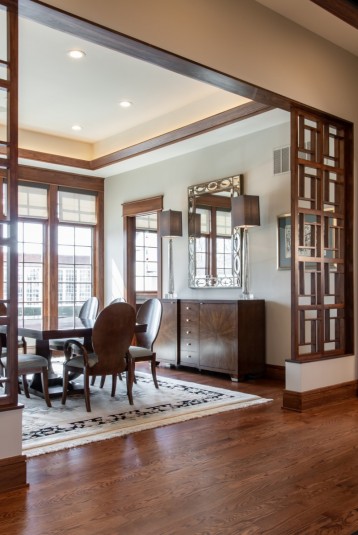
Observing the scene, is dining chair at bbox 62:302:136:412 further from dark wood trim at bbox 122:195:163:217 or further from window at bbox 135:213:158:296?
window at bbox 135:213:158:296

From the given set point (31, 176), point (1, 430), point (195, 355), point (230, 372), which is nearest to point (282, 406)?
point (230, 372)

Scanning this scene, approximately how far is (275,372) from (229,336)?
0.68 metres

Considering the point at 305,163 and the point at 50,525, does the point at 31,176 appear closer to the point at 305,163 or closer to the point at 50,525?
the point at 305,163

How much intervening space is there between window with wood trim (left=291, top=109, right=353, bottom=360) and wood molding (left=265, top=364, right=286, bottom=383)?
0.90 metres

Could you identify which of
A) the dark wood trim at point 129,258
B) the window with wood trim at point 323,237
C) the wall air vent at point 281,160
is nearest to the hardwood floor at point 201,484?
the window with wood trim at point 323,237

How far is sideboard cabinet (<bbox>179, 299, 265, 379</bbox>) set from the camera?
18.5ft

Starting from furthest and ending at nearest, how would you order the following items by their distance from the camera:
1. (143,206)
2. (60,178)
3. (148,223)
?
(148,223) < (60,178) < (143,206)

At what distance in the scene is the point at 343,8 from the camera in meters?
3.95

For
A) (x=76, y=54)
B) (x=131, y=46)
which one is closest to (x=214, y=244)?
(x=76, y=54)

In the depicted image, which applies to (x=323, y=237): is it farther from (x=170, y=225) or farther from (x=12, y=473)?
(x=12, y=473)

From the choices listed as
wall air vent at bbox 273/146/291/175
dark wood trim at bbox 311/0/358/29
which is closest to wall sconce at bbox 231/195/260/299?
wall air vent at bbox 273/146/291/175

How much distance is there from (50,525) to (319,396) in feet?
9.31

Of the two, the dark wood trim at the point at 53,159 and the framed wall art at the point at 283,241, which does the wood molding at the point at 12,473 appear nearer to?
the framed wall art at the point at 283,241

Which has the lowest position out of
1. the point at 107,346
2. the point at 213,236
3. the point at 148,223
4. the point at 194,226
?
the point at 107,346
